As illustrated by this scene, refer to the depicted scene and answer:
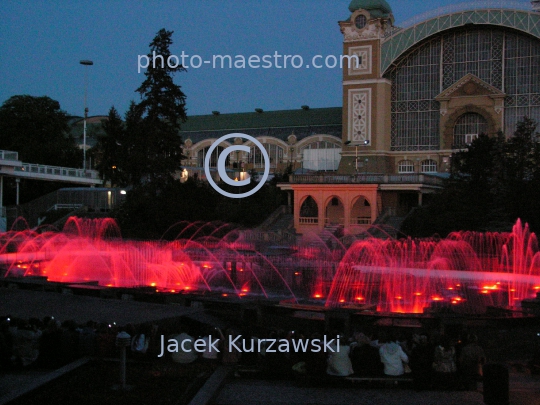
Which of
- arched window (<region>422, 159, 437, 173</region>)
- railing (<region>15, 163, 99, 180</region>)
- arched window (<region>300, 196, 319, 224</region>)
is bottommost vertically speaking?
arched window (<region>300, 196, 319, 224</region>)

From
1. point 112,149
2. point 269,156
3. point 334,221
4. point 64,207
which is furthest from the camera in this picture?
point 269,156

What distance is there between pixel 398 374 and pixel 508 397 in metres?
1.80

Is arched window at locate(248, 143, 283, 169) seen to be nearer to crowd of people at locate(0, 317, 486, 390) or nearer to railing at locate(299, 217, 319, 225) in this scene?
railing at locate(299, 217, 319, 225)

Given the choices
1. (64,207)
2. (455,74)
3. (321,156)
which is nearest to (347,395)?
(64,207)

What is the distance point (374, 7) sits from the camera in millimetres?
53750

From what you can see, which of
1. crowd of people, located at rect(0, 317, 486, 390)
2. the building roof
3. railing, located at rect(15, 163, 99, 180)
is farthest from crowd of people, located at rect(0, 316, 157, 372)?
the building roof

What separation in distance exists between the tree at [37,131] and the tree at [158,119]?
597 inches

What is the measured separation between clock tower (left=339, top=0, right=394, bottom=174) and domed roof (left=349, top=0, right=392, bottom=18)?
122 mm

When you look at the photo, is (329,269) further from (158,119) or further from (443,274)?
(158,119)

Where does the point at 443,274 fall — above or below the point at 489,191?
below

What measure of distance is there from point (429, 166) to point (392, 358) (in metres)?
41.3

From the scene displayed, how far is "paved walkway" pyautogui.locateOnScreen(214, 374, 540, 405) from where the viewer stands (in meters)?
10.9

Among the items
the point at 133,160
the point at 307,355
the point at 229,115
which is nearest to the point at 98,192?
the point at 133,160

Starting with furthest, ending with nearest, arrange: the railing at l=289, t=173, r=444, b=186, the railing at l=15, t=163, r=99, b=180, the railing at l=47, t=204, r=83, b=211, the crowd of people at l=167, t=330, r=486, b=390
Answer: the railing at l=15, t=163, r=99, b=180, the railing at l=47, t=204, r=83, b=211, the railing at l=289, t=173, r=444, b=186, the crowd of people at l=167, t=330, r=486, b=390
